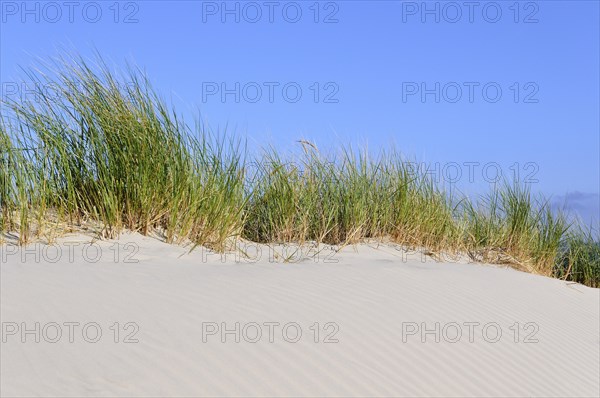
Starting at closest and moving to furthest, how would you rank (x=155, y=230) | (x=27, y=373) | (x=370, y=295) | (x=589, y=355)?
(x=27, y=373) → (x=370, y=295) → (x=589, y=355) → (x=155, y=230)

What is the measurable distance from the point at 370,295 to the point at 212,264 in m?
0.96

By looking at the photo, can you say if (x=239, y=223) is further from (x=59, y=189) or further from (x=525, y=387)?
(x=525, y=387)

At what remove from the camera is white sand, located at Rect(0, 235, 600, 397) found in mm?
2443

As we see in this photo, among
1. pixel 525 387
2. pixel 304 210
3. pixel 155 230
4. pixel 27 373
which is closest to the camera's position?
pixel 27 373

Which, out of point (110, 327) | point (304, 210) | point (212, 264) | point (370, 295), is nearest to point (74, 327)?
point (110, 327)

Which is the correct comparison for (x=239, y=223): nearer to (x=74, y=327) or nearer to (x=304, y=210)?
(x=304, y=210)

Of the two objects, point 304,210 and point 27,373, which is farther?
point 304,210

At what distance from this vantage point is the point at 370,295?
3.54m

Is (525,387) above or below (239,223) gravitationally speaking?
below

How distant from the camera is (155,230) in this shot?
445 centimetres

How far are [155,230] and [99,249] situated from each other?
1.78ft

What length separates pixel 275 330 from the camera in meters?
2.91

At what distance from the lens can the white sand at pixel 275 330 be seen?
244 cm

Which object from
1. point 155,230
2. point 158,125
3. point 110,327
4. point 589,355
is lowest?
point 589,355
